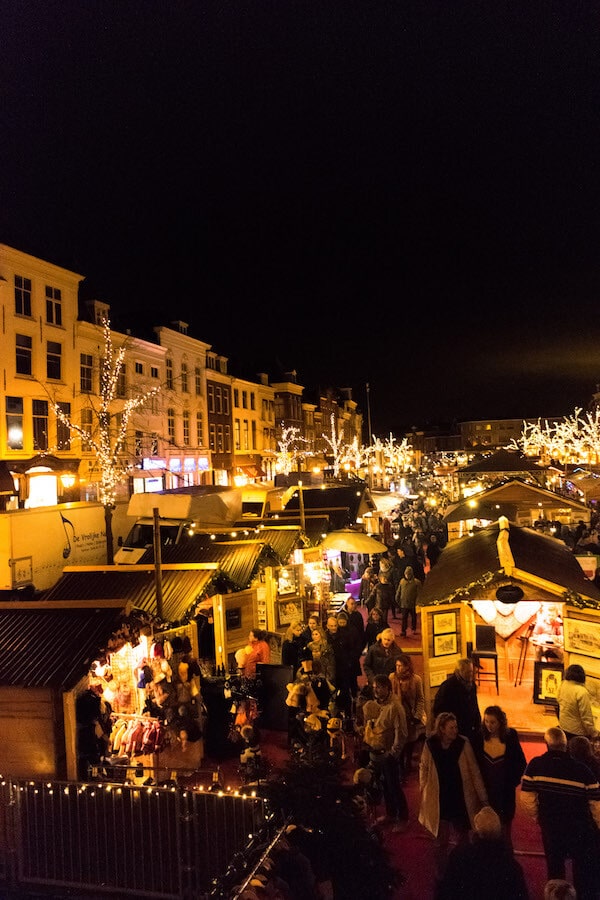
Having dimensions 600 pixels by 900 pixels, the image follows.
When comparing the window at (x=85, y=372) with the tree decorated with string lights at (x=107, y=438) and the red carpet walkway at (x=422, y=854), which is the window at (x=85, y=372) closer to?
the tree decorated with string lights at (x=107, y=438)

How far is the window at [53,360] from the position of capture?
28.2 metres

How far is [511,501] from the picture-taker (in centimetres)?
1889

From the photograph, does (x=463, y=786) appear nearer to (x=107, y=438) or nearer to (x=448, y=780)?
(x=448, y=780)

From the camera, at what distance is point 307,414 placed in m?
72.6

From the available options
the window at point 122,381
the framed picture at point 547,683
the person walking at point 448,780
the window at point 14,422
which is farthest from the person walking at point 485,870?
the window at point 122,381

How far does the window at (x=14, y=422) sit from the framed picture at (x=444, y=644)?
74.1 feet

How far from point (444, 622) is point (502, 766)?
10.2 ft

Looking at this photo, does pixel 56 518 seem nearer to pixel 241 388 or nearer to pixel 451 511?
pixel 451 511

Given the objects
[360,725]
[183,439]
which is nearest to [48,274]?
[183,439]

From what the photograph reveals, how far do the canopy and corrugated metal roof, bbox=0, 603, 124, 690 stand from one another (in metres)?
8.40

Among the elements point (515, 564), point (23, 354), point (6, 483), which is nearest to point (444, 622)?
point (515, 564)

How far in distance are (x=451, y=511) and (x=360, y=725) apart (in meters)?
12.9

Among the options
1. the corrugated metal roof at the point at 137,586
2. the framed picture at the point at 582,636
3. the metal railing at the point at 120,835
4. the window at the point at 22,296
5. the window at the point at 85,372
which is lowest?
the metal railing at the point at 120,835

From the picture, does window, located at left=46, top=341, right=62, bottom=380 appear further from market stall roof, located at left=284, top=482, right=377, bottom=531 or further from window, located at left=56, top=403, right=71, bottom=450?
market stall roof, located at left=284, top=482, right=377, bottom=531
